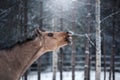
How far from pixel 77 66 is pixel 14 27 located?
6.14m

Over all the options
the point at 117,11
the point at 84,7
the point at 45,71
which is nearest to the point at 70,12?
the point at 84,7

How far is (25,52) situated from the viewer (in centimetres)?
450

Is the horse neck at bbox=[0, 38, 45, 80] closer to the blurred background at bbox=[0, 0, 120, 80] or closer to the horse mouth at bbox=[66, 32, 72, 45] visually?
the horse mouth at bbox=[66, 32, 72, 45]

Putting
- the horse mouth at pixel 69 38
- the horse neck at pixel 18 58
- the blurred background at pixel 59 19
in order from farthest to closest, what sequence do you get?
the blurred background at pixel 59 19, the horse mouth at pixel 69 38, the horse neck at pixel 18 58

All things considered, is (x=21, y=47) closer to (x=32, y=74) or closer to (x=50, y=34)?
(x=50, y=34)

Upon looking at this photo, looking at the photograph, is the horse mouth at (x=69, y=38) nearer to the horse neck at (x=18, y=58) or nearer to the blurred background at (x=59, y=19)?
the horse neck at (x=18, y=58)

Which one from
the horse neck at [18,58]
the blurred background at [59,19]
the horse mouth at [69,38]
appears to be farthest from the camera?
the blurred background at [59,19]

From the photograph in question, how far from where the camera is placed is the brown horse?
167 inches

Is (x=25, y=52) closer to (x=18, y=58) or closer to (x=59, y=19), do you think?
(x=18, y=58)

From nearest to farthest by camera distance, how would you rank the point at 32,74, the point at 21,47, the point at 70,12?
1. the point at 21,47
2. the point at 70,12
3. the point at 32,74

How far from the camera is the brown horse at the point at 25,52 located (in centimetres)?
425

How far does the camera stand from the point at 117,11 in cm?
1762

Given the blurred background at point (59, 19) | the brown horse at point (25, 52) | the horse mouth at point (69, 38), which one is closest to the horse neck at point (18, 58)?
the brown horse at point (25, 52)

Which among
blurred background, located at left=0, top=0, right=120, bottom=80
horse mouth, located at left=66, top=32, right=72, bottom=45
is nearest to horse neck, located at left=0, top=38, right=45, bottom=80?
horse mouth, located at left=66, top=32, right=72, bottom=45
